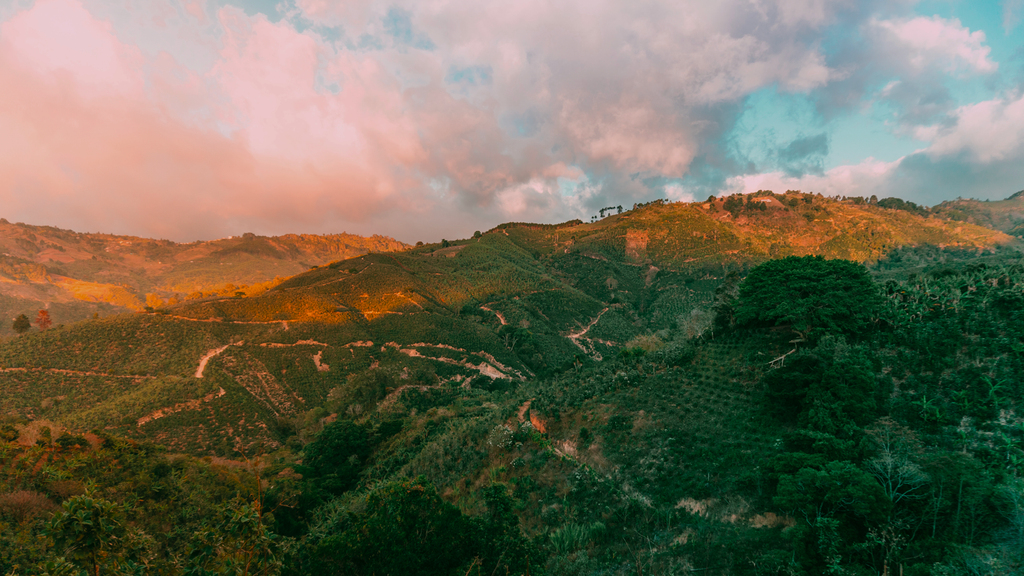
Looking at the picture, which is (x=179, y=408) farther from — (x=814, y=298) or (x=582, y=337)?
(x=582, y=337)

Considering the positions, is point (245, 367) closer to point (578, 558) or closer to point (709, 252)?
point (578, 558)

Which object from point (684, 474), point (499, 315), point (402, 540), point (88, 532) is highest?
point (499, 315)

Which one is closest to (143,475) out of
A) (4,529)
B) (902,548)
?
(4,529)

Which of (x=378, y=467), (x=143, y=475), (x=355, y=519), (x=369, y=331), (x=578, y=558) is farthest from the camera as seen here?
(x=369, y=331)

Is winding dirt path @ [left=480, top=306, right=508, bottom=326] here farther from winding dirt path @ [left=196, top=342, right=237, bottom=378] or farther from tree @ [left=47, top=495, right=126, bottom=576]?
tree @ [left=47, top=495, right=126, bottom=576]

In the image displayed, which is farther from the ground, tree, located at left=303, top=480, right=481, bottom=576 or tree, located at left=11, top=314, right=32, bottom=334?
tree, located at left=11, top=314, right=32, bottom=334

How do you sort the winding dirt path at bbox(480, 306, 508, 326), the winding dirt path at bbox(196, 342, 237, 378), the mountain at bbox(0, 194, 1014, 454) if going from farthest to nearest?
the winding dirt path at bbox(480, 306, 508, 326) → the winding dirt path at bbox(196, 342, 237, 378) → the mountain at bbox(0, 194, 1014, 454)

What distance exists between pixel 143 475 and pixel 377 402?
141ft

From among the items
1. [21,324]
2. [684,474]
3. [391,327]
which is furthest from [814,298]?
[21,324]

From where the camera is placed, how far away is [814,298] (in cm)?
3228

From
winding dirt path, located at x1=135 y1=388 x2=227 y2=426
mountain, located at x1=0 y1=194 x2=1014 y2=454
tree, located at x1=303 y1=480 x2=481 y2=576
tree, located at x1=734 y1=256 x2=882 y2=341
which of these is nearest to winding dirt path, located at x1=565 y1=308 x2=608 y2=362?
mountain, located at x1=0 y1=194 x2=1014 y2=454

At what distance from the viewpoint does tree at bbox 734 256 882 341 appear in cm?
3150

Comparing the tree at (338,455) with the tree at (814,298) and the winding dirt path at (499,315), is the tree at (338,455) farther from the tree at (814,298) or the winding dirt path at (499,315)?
the winding dirt path at (499,315)

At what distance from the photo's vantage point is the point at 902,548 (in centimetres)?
1575
